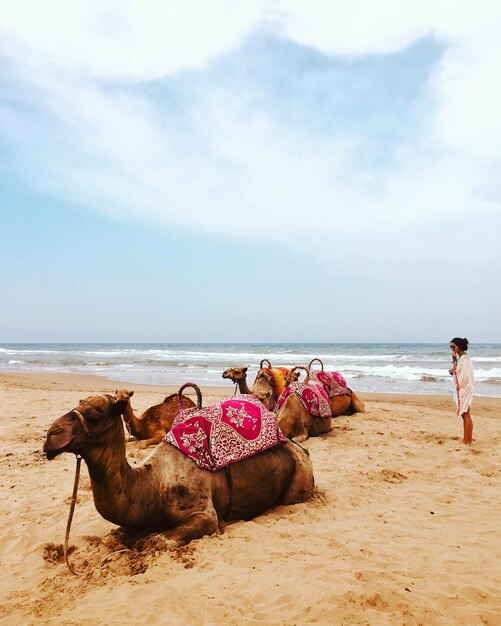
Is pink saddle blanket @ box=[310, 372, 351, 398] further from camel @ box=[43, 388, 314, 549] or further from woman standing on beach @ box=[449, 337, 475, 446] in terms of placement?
camel @ box=[43, 388, 314, 549]

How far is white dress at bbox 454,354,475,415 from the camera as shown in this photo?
31.2 ft

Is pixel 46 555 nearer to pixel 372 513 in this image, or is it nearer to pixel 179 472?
pixel 179 472

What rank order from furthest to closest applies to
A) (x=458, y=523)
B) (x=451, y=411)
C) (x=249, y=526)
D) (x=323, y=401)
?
(x=451, y=411) → (x=323, y=401) → (x=458, y=523) → (x=249, y=526)

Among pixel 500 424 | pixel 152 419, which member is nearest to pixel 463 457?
pixel 500 424

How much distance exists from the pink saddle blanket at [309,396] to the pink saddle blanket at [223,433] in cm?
346

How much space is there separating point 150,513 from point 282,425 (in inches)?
175

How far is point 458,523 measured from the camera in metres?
5.16

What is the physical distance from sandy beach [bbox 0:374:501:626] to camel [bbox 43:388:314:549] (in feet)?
0.57

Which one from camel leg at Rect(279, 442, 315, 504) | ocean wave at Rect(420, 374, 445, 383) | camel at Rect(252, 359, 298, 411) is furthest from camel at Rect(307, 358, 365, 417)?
ocean wave at Rect(420, 374, 445, 383)

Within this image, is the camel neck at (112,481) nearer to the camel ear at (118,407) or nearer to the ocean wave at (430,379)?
the camel ear at (118,407)

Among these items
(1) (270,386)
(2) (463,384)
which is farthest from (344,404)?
(2) (463,384)

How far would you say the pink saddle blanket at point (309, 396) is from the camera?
28.9 feet

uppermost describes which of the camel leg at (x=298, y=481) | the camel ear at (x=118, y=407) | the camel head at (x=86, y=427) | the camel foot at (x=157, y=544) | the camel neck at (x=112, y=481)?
the camel ear at (x=118, y=407)

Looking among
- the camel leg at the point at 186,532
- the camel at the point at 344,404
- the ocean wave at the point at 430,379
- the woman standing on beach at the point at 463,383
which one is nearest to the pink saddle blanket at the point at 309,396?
the camel at the point at 344,404
